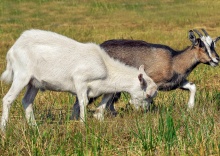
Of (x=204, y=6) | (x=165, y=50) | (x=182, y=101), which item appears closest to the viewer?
(x=182, y=101)

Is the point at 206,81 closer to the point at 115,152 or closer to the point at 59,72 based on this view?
the point at 59,72

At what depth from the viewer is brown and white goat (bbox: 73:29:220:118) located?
35.1 ft

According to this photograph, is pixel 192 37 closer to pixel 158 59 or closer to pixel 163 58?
pixel 163 58

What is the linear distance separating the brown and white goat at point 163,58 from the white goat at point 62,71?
5.11 ft

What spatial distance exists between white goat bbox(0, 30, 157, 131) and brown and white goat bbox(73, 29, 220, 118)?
156 cm

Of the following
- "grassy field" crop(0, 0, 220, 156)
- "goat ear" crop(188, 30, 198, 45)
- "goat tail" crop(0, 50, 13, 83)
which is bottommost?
"grassy field" crop(0, 0, 220, 156)

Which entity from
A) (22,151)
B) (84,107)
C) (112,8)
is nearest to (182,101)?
(84,107)

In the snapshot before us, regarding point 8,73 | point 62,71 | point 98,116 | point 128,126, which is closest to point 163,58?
point 62,71

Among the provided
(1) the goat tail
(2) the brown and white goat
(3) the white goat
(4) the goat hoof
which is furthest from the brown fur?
(1) the goat tail

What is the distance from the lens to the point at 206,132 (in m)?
6.75

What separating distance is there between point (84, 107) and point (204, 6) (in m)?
29.4

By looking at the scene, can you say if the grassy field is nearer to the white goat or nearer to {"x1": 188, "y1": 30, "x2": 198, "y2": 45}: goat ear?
the white goat

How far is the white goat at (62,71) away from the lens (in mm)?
8625

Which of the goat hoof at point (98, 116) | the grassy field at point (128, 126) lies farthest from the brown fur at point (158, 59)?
the goat hoof at point (98, 116)
